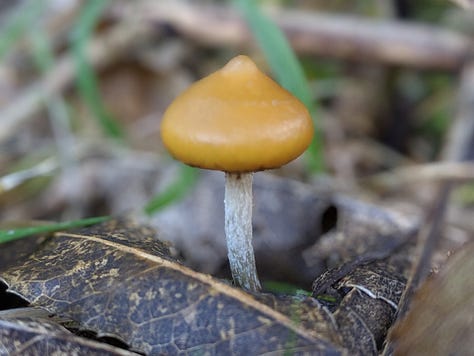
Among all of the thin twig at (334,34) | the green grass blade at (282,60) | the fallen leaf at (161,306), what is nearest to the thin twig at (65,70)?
the thin twig at (334,34)

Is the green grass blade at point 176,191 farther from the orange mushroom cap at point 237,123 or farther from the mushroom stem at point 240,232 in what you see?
the orange mushroom cap at point 237,123

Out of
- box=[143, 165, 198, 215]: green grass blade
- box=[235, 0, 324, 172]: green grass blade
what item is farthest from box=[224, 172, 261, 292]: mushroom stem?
box=[235, 0, 324, 172]: green grass blade

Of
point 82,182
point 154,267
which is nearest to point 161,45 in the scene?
point 82,182

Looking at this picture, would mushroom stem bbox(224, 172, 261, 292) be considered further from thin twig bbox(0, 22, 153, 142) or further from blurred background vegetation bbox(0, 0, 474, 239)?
thin twig bbox(0, 22, 153, 142)

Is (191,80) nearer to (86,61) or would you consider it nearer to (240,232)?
(86,61)

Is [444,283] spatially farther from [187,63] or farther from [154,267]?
[187,63]

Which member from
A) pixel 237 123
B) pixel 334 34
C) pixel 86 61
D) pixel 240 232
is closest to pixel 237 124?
pixel 237 123
